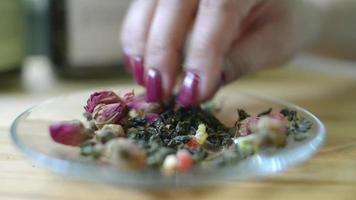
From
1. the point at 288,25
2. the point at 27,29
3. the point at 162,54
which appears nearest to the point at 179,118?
the point at 162,54


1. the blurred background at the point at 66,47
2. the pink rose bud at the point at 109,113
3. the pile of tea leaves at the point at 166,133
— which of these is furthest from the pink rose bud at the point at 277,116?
the blurred background at the point at 66,47

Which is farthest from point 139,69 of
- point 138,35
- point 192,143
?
point 192,143

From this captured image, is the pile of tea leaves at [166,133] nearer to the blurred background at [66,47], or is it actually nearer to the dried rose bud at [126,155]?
the dried rose bud at [126,155]

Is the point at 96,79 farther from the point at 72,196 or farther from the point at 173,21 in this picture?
the point at 72,196

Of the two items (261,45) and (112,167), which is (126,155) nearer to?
(112,167)

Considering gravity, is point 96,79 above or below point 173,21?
below

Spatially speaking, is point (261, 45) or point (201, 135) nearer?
point (201, 135)
